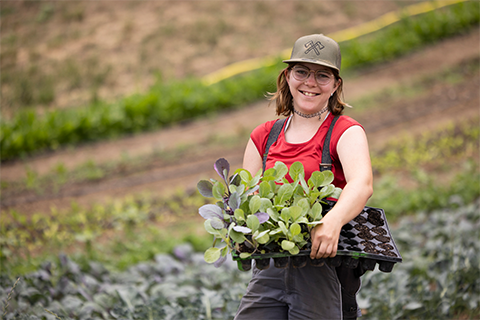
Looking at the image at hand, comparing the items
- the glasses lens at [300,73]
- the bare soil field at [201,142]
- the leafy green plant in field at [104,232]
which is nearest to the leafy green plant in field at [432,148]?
the bare soil field at [201,142]

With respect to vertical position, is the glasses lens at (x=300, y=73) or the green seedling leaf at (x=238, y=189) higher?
the glasses lens at (x=300, y=73)

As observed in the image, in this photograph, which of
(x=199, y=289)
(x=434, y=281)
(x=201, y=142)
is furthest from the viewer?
(x=201, y=142)

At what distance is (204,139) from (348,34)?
19.3 feet

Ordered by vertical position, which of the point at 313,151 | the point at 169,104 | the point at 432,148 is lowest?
the point at 432,148

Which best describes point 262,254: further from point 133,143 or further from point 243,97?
point 243,97

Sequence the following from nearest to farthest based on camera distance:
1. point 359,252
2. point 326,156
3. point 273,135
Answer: point 359,252
point 326,156
point 273,135

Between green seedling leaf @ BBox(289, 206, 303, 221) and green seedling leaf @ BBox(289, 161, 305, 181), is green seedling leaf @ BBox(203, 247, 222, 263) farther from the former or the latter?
green seedling leaf @ BBox(289, 161, 305, 181)

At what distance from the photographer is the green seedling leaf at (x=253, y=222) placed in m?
1.37

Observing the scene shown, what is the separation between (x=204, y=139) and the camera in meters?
6.94

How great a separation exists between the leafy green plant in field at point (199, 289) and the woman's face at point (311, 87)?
1.40 metres

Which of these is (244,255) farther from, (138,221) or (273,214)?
(138,221)

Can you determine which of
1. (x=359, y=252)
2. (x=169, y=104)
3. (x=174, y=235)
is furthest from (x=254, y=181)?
(x=169, y=104)

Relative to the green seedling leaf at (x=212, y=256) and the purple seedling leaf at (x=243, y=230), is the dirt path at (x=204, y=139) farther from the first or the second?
the purple seedling leaf at (x=243, y=230)

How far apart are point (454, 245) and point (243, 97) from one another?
5497 millimetres
